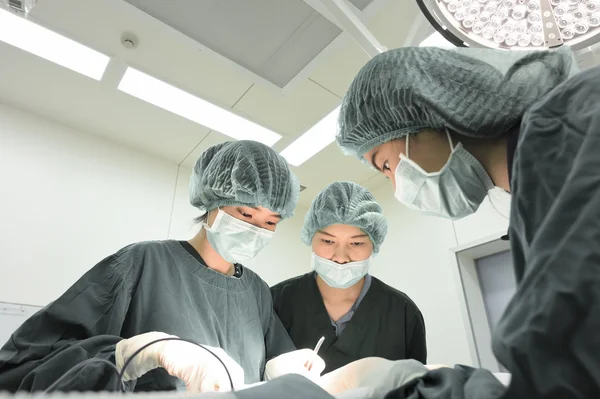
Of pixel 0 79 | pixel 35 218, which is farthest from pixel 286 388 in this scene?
pixel 0 79

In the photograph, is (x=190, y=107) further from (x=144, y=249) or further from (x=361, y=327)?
(x=361, y=327)

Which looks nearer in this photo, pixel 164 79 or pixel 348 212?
pixel 348 212

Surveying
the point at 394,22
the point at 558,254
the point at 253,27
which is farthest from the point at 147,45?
the point at 558,254

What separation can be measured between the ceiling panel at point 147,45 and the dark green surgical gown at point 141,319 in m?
0.99

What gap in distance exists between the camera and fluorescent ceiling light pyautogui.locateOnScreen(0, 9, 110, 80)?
6.25 feet

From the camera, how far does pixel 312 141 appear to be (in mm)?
2645

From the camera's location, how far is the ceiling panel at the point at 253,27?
152cm

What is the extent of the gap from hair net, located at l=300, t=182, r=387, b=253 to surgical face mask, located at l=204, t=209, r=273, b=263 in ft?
1.40

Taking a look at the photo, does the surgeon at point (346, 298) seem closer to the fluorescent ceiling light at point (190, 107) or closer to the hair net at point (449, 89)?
the hair net at point (449, 89)

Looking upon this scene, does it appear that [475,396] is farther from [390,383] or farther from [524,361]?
[390,383]

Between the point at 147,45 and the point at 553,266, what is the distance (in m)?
2.12

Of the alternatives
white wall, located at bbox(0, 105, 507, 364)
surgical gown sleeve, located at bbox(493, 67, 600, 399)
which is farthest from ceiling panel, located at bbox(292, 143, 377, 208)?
surgical gown sleeve, located at bbox(493, 67, 600, 399)

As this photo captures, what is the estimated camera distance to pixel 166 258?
3.89ft

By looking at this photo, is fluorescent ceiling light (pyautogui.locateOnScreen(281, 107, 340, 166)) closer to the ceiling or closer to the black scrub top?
the ceiling
